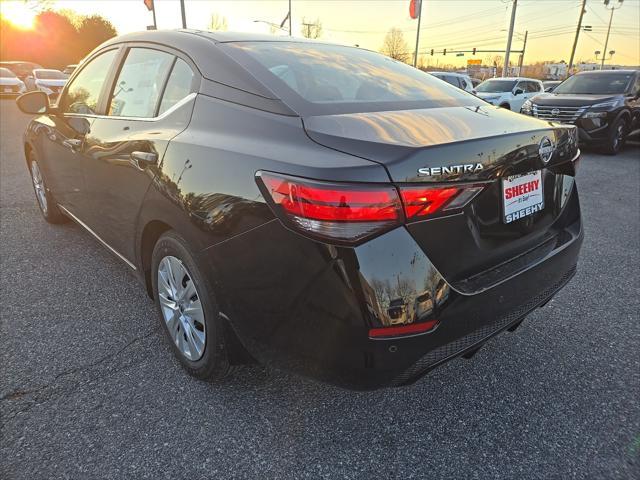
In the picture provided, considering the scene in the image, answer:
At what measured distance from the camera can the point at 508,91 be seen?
49.7ft

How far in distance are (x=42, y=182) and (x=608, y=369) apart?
4.69 metres

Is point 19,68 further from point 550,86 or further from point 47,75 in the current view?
point 550,86

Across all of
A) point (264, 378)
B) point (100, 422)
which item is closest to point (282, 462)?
point (264, 378)

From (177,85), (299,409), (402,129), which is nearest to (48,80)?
(177,85)

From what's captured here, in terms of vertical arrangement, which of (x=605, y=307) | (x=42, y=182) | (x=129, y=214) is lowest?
(x=605, y=307)

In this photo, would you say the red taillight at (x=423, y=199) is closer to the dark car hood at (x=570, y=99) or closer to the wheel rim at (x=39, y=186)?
the wheel rim at (x=39, y=186)

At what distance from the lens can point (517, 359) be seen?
8.08 ft

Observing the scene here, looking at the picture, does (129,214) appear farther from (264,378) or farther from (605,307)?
(605,307)

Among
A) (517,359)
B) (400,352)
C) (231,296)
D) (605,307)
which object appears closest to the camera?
(400,352)

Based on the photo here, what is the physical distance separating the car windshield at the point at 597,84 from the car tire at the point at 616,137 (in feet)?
2.52

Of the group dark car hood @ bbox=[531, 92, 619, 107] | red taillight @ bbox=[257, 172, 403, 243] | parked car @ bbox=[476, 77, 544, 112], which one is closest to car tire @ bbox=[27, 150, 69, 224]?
red taillight @ bbox=[257, 172, 403, 243]

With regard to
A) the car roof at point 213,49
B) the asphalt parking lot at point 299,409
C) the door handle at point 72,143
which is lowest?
the asphalt parking lot at point 299,409

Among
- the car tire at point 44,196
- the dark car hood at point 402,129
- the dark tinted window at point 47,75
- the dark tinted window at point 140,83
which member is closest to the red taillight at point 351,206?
the dark car hood at point 402,129

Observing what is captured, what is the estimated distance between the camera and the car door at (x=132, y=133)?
221cm
